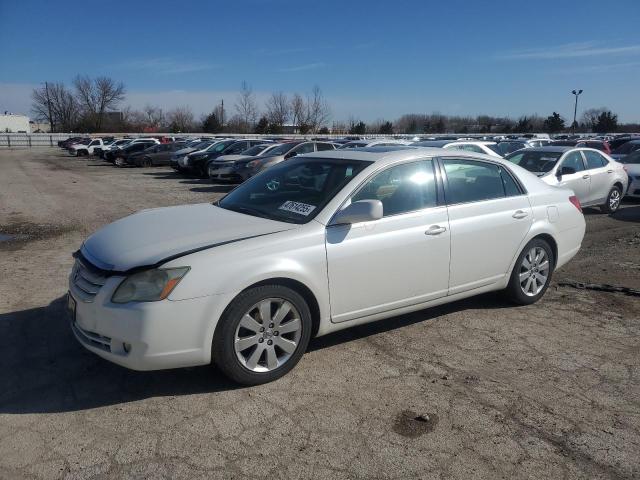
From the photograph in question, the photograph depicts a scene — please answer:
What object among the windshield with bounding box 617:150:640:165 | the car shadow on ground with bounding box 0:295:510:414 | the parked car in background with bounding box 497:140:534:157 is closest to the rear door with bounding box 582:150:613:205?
the windshield with bounding box 617:150:640:165

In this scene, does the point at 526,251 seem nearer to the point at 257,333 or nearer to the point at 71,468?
the point at 257,333

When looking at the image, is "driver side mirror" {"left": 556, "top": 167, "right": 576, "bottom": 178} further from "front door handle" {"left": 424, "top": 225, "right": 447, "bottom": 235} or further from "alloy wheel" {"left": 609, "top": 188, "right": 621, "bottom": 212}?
"front door handle" {"left": 424, "top": 225, "right": 447, "bottom": 235}

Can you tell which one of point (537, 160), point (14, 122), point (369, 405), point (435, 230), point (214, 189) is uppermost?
point (14, 122)

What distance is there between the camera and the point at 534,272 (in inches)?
219

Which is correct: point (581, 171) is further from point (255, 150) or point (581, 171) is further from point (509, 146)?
point (255, 150)

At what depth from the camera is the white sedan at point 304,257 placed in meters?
3.55

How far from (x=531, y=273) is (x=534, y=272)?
50mm

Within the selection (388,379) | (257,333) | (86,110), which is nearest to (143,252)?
(257,333)

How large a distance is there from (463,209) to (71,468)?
140 inches

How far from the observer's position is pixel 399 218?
14.6 ft

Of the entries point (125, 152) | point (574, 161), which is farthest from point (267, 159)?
point (125, 152)

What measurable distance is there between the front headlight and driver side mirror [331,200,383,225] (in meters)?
1.22

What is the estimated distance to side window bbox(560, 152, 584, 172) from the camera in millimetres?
11153

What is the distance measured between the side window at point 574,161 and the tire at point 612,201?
1307 mm
